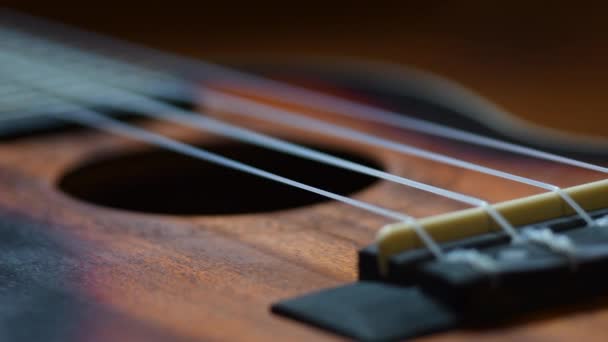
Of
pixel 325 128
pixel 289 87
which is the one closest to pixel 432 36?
pixel 289 87

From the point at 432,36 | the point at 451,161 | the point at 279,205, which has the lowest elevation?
the point at 279,205

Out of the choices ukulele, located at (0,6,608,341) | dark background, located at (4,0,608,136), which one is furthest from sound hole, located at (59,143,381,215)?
dark background, located at (4,0,608,136)

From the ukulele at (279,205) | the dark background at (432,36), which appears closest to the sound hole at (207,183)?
the ukulele at (279,205)

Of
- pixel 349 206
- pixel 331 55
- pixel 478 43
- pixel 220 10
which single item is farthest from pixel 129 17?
pixel 349 206

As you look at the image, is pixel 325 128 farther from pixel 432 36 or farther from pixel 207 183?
pixel 432 36

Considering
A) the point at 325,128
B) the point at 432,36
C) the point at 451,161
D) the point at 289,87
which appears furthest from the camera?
the point at 432,36

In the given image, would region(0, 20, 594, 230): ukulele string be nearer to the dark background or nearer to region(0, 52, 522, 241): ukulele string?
region(0, 52, 522, 241): ukulele string

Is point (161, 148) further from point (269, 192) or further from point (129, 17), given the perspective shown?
point (129, 17)
